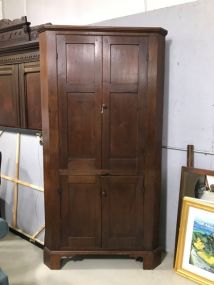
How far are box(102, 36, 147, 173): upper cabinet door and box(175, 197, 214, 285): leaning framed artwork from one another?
1.80ft

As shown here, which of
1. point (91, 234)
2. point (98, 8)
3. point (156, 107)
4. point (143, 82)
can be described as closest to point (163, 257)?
point (91, 234)

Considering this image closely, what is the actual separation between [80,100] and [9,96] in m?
1.17

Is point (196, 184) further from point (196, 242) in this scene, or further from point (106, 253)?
point (106, 253)

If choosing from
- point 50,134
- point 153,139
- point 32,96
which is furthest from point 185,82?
point 32,96

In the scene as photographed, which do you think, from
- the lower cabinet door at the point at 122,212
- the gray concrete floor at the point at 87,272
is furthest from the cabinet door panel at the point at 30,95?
the gray concrete floor at the point at 87,272

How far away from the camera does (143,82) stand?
221cm

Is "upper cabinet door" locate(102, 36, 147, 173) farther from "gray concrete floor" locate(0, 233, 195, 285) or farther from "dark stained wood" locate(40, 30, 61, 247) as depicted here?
"gray concrete floor" locate(0, 233, 195, 285)

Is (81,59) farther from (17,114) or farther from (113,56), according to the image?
(17,114)

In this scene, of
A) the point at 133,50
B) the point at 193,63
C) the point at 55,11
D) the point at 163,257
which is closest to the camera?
the point at 133,50

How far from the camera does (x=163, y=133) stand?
259 cm

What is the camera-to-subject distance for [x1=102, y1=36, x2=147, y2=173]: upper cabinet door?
2164mm

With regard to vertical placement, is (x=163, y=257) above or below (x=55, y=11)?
below

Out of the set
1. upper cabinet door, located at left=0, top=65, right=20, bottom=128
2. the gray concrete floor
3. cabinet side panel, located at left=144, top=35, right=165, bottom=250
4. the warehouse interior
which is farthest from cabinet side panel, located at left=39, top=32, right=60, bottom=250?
upper cabinet door, located at left=0, top=65, right=20, bottom=128

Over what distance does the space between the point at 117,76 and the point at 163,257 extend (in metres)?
1.63
